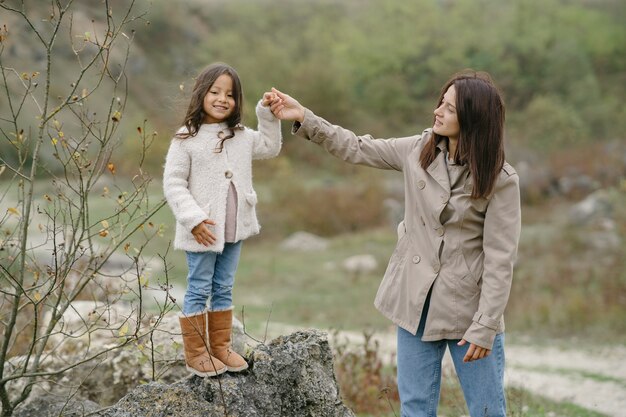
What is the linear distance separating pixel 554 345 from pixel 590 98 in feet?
76.8

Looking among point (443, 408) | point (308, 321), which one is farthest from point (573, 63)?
point (443, 408)

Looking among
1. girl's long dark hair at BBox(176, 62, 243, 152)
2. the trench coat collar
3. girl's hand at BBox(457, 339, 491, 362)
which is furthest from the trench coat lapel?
girl's long dark hair at BBox(176, 62, 243, 152)

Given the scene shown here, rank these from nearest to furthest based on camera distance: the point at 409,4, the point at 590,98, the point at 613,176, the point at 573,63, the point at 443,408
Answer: the point at 443,408
the point at 613,176
the point at 590,98
the point at 573,63
the point at 409,4

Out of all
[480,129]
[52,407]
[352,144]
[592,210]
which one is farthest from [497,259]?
[592,210]

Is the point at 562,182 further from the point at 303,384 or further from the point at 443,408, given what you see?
the point at 303,384

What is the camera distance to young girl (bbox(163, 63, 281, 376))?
312 centimetres

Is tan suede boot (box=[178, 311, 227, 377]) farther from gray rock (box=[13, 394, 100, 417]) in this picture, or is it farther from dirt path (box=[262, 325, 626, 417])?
dirt path (box=[262, 325, 626, 417])

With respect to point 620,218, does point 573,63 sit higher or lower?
higher

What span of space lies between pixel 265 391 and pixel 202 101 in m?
1.17

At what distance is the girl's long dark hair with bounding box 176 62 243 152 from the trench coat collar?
2.65 ft

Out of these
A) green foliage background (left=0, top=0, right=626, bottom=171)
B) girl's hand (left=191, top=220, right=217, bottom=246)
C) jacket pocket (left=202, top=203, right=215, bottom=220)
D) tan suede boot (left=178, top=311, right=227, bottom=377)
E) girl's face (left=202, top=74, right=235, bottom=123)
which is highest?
green foliage background (left=0, top=0, right=626, bottom=171)

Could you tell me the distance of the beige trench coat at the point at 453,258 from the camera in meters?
3.01

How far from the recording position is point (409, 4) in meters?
39.4

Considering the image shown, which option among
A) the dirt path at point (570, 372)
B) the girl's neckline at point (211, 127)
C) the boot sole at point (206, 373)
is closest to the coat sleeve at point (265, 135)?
the girl's neckline at point (211, 127)
